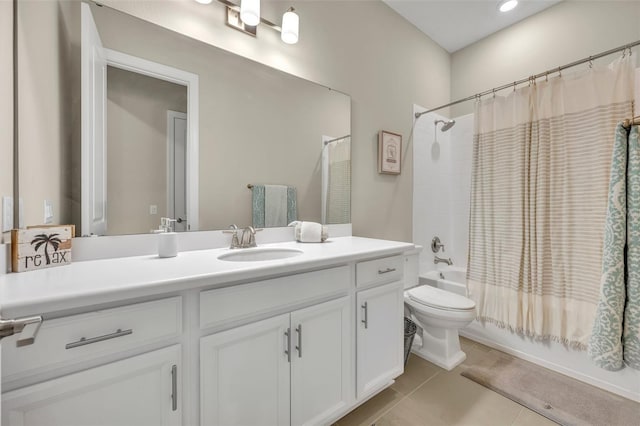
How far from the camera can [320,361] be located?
47.3 inches

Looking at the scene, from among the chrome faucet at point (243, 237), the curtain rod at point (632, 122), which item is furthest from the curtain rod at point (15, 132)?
the curtain rod at point (632, 122)

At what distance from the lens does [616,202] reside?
3.66ft

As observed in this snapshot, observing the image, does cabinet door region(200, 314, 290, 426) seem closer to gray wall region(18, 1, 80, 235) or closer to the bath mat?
gray wall region(18, 1, 80, 235)

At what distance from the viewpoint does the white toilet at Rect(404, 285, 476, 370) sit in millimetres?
1798

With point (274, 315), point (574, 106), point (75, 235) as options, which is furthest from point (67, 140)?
point (574, 106)

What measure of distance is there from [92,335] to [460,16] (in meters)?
3.15

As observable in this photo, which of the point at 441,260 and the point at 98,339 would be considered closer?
the point at 98,339

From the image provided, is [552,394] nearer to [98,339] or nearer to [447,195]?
[447,195]

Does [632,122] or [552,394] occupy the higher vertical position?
[632,122]

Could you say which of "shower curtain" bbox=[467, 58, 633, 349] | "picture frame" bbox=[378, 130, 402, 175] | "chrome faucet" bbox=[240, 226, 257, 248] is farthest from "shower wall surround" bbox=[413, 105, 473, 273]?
"chrome faucet" bbox=[240, 226, 257, 248]

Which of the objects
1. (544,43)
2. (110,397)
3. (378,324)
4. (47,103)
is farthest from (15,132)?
(544,43)

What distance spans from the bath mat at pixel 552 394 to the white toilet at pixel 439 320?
0.15m

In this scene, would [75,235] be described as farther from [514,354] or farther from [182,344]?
[514,354]

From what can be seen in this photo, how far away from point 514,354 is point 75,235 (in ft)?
9.30
